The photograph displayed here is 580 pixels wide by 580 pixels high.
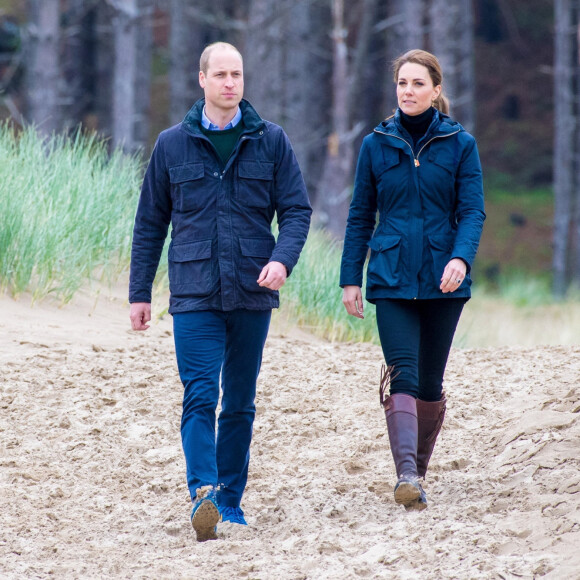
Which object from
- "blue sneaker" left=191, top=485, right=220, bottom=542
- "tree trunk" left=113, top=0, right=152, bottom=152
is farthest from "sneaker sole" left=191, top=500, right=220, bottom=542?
"tree trunk" left=113, top=0, right=152, bottom=152

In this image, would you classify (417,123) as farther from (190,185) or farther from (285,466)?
(285,466)

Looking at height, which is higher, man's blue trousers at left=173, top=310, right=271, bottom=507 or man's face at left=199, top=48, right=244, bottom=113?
man's face at left=199, top=48, right=244, bottom=113

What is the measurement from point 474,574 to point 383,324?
108 centimetres

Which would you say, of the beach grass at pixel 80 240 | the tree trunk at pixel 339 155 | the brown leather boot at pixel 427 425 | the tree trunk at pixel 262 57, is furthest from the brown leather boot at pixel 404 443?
the tree trunk at pixel 262 57

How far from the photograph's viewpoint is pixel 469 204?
4.01 metres

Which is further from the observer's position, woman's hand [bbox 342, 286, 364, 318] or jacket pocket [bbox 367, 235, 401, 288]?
woman's hand [bbox 342, 286, 364, 318]

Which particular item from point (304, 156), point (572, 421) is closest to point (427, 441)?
Result: point (572, 421)

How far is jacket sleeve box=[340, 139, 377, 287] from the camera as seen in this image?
4145 mm

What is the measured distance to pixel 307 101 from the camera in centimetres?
1889

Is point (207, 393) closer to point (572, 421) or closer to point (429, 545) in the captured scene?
point (429, 545)

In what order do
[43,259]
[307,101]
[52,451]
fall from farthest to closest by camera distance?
1. [307,101]
2. [43,259]
3. [52,451]

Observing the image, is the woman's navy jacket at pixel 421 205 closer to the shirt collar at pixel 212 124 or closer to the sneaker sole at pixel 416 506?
the shirt collar at pixel 212 124

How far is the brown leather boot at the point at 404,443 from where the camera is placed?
3.87m

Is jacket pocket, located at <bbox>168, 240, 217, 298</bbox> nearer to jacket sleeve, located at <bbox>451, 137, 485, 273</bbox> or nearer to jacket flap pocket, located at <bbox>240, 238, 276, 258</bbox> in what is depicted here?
jacket flap pocket, located at <bbox>240, 238, 276, 258</bbox>
